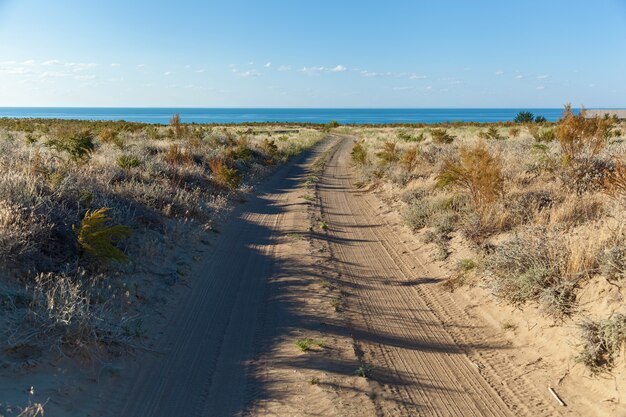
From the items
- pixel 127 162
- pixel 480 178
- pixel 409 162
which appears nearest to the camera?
pixel 480 178

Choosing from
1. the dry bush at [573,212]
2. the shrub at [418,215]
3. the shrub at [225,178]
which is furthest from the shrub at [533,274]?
the shrub at [225,178]

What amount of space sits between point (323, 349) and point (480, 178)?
22.5 ft

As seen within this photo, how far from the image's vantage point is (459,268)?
27.9 ft

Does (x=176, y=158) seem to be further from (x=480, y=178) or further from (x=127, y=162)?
(x=480, y=178)

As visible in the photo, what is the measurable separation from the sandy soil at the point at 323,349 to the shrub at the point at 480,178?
6.45 ft

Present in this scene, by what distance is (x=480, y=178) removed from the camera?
35.1 ft

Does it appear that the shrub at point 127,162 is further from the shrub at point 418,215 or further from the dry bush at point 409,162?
the dry bush at point 409,162

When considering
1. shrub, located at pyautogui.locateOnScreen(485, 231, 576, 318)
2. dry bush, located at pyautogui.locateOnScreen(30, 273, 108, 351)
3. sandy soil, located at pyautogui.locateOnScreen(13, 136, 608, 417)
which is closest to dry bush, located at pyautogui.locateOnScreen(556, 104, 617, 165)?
sandy soil, located at pyautogui.locateOnScreen(13, 136, 608, 417)

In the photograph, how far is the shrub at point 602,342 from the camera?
16.2 ft

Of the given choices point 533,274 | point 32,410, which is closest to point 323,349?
point 32,410

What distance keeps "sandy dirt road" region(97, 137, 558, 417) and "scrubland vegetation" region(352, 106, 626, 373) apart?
0.82 m

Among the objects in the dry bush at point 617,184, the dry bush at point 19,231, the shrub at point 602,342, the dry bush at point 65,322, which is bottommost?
the shrub at point 602,342

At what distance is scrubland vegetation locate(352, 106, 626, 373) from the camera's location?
575 cm

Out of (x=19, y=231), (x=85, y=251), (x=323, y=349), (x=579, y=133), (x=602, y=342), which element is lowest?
(x=323, y=349)
